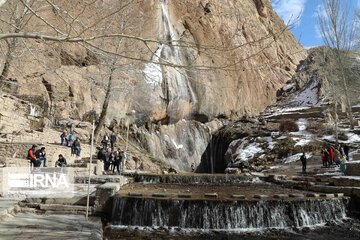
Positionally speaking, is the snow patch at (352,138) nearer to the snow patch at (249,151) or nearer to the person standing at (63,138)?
the snow patch at (249,151)

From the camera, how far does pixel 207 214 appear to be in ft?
35.9

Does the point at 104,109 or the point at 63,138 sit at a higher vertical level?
the point at 104,109

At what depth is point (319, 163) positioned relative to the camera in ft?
81.4

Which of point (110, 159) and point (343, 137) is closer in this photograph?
point (110, 159)

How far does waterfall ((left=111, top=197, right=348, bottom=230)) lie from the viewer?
10852mm

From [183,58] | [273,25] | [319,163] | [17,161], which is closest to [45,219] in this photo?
[17,161]

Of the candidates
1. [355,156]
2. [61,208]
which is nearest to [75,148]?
[61,208]

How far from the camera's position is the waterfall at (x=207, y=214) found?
10.9 metres

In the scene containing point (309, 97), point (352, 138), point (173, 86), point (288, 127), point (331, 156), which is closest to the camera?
point (331, 156)

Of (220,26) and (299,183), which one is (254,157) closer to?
(299,183)

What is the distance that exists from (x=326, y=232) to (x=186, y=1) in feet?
117

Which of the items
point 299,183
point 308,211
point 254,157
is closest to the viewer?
point 308,211

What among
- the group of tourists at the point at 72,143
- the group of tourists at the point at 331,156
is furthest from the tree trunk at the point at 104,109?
the group of tourists at the point at 331,156

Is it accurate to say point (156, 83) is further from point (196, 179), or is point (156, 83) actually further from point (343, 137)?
point (343, 137)
